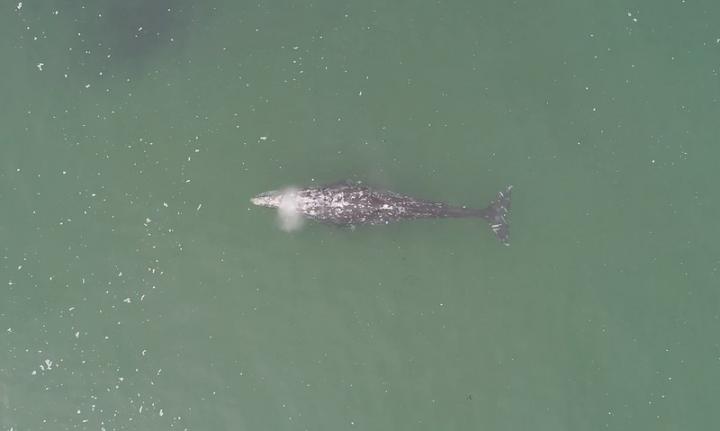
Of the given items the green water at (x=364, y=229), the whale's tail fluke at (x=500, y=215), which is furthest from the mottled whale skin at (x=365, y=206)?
the green water at (x=364, y=229)

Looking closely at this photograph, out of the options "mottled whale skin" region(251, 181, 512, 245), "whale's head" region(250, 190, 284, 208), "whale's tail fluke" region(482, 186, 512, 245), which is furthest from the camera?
"whale's head" region(250, 190, 284, 208)

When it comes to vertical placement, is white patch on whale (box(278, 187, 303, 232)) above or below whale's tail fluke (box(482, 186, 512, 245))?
above

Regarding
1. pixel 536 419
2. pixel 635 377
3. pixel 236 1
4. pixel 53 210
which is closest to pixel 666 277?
pixel 635 377

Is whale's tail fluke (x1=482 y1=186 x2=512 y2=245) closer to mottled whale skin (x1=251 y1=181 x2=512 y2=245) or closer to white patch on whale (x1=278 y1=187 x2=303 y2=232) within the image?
mottled whale skin (x1=251 y1=181 x2=512 y2=245)

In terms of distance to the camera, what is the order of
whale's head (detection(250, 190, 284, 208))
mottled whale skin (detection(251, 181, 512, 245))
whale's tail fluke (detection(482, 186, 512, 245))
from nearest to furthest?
mottled whale skin (detection(251, 181, 512, 245)), whale's tail fluke (detection(482, 186, 512, 245)), whale's head (detection(250, 190, 284, 208))

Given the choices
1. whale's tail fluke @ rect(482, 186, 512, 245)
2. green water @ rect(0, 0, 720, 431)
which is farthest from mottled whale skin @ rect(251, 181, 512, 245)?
green water @ rect(0, 0, 720, 431)

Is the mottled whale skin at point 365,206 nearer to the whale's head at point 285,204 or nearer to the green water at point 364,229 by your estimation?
the whale's head at point 285,204

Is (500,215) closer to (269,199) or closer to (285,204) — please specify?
(285,204)

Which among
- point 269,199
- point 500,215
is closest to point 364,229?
point 269,199

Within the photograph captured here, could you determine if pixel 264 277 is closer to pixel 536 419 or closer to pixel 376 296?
pixel 376 296
